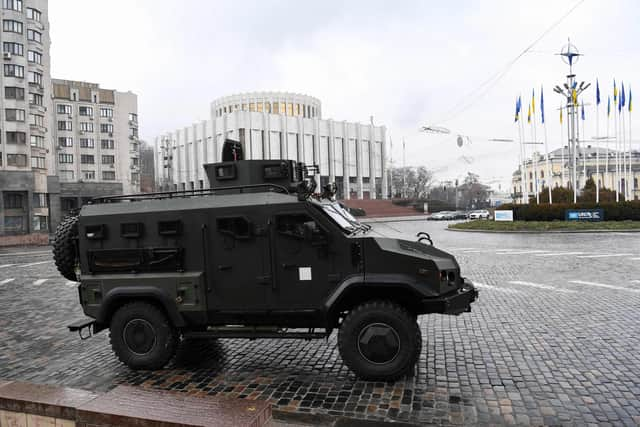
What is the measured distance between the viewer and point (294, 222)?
5.96 m

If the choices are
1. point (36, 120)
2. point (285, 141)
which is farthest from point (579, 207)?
point (285, 141)

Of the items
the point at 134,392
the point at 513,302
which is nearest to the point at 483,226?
the point at 513,302

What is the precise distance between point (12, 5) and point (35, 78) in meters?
7.05

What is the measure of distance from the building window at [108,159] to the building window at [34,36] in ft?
80.0

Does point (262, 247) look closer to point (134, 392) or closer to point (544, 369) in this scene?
point (134, 392)

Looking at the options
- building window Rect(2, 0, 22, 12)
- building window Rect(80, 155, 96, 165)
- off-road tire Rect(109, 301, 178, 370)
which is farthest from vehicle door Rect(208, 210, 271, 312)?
building window Rect(80, 155, 96, 165)

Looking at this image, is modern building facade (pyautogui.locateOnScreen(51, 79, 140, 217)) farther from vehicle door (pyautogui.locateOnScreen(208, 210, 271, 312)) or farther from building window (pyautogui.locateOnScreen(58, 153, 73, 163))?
vehicle door (pyautogui.locateOnScreen(208, 210, 271, 312))

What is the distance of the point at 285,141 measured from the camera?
280 ft

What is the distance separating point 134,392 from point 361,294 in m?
2.99

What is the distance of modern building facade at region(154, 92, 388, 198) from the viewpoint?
82.9 metres

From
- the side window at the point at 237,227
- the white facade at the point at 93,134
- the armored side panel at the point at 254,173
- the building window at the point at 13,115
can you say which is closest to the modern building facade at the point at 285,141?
the white facade at the point at 93,134

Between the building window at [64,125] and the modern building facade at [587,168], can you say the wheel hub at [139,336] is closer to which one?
the building window at [64,125]

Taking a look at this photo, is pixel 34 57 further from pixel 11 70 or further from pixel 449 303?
pixel 449 303

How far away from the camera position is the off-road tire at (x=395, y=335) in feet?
18.5
